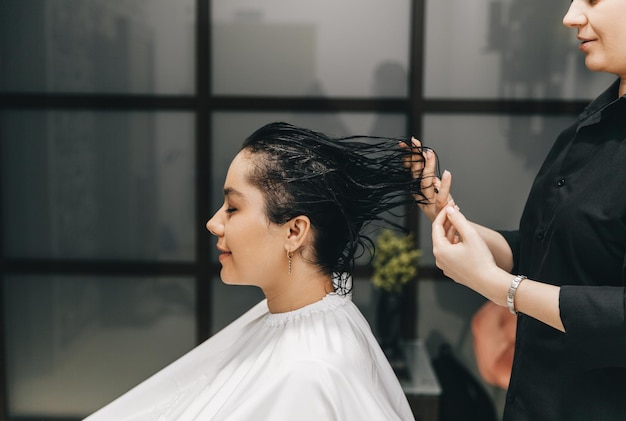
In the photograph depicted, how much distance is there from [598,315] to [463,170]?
1.87m

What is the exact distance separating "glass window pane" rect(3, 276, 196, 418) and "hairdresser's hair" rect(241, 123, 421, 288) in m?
1.76

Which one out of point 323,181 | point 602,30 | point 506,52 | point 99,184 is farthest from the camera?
point 99,184

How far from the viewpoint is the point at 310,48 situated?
2.87 m

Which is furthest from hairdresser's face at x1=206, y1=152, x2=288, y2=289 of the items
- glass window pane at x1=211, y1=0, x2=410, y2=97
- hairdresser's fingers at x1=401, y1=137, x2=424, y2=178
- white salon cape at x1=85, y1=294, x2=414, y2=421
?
glass window pane at x1=211, y1=0, x2=410, y2=97

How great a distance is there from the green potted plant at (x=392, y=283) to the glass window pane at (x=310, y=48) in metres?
0.70

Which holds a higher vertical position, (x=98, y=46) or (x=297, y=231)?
(x=98, y=46)

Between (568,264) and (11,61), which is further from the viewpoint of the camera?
(11,61)

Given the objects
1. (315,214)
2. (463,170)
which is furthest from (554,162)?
(463,170)

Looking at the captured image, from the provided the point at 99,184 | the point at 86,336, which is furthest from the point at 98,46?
the point at 86,336

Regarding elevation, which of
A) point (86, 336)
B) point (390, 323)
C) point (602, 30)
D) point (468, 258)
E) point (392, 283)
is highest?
point (602, 30)

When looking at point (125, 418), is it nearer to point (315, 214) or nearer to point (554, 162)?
point (315, 214)

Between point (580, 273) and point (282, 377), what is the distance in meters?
0.57

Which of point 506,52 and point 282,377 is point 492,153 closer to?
point 506,52

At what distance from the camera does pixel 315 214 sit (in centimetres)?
133
